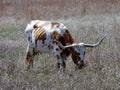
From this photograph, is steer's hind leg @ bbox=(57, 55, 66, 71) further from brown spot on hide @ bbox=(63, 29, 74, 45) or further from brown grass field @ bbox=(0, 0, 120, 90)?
brown spot on hide @ bbox=(63, 29, 74, 45)

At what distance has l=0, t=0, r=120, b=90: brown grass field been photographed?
6305mm

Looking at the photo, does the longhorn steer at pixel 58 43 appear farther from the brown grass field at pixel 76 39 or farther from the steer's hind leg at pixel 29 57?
the brown grass field at pixel 76 39

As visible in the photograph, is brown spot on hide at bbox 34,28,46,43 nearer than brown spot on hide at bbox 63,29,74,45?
No

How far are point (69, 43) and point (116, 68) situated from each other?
1.04 meters

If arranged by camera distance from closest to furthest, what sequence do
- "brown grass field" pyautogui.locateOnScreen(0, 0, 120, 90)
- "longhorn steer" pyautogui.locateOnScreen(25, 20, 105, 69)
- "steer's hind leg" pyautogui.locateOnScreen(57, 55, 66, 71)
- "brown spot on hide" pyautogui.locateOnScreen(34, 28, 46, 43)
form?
"brown grass field" pyautogui.locateOnScreen(0, 0, 120, 90) < "longhorn steer" pyautogui.locateOnScreen(25, 20, 105, 69) < "steer's hind leg" pyautogui.locateOnScreen(57, 55, 66, 71) < "brown spot on hide" pyautogui.locateOnScreen(34, 28, 46, 43)

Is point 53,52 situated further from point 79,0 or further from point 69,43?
point 79,0

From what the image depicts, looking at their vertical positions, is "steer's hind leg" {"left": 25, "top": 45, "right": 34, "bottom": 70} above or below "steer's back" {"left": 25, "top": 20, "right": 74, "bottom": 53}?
below

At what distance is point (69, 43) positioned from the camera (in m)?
7.61

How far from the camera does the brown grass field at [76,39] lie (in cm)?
630

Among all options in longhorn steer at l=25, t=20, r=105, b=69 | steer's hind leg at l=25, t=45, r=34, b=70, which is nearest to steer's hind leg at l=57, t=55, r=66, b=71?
longhorn steer at l=25, t=20, r=105, b=69

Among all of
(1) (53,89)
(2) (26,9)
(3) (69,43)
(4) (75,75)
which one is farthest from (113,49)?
(2) (26,9)

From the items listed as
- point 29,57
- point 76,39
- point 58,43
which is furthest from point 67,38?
point 76,39

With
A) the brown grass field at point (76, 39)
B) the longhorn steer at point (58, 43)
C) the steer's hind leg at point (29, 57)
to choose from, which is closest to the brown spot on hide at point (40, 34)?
the longhorn steer at point (58, 43)

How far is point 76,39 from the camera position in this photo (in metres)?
11.1
